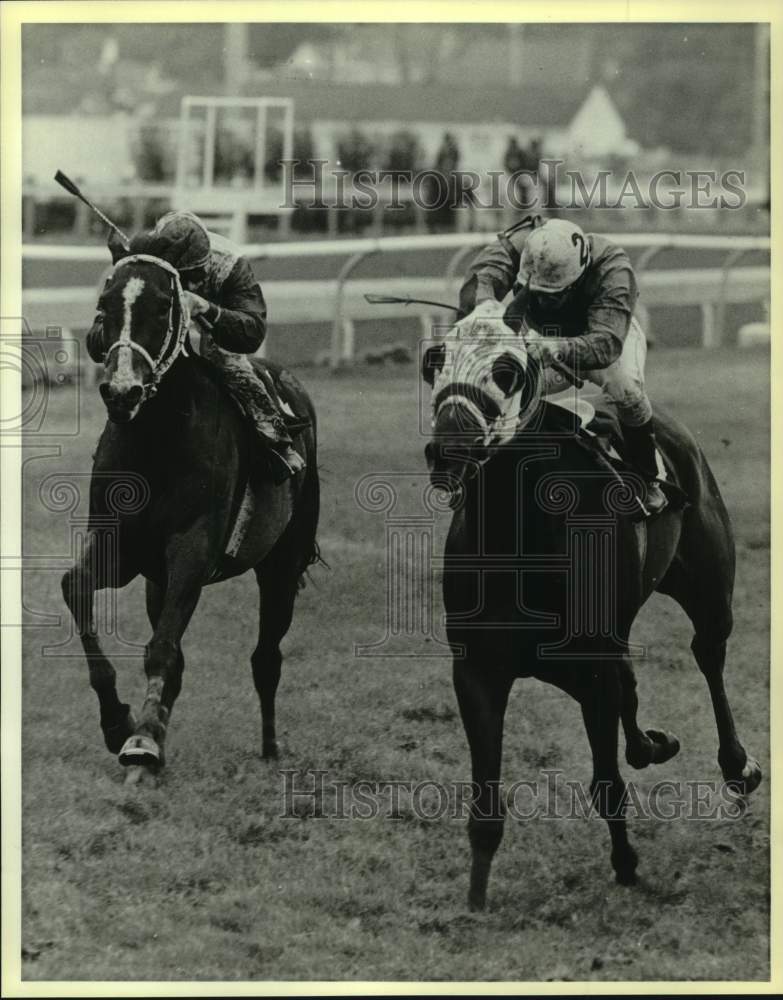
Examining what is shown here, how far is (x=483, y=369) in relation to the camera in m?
4.63

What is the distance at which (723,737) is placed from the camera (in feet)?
19.6

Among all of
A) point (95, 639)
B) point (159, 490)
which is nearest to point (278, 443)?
point (159, 490)

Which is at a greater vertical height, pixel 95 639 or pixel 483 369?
pixel 483 369

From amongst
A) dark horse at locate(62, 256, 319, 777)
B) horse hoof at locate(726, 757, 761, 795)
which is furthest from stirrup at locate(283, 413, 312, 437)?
horse hoof at locate(726, 757, 761, 795)

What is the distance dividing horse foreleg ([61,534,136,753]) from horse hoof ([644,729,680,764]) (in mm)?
2040

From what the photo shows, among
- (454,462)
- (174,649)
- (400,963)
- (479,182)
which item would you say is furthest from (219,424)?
(400,963)

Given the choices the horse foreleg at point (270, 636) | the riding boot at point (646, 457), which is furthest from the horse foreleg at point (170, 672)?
the riding boot at point (646, 457)

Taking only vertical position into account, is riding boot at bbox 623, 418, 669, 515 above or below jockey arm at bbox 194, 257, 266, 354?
below

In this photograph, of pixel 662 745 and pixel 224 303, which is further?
pixel 662 745

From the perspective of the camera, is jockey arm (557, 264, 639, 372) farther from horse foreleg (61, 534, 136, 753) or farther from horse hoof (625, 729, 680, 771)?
horse foreleg (61, 534, 136, 753)

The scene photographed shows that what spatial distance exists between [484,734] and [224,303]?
1.86m

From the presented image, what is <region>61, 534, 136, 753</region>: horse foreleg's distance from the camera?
17.1 ft

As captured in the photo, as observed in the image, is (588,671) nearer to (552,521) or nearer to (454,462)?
(552,521)

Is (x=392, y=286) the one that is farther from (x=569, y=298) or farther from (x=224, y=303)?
(x=569, y=298)
